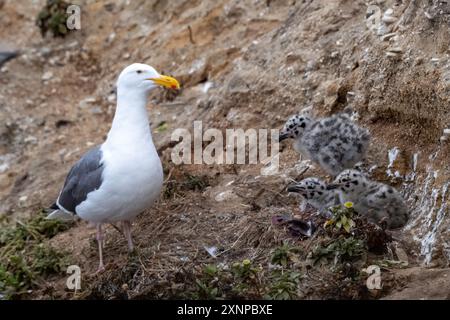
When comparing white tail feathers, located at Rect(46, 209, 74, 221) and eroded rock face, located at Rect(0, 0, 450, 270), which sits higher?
eroded rock face, located at Rect(0, 0, 450, 270)

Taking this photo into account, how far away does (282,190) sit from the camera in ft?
26.0

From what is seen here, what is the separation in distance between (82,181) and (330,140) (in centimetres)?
219

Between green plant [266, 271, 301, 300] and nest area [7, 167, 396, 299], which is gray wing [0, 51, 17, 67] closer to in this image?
nest area [7, 167, 396, 299]

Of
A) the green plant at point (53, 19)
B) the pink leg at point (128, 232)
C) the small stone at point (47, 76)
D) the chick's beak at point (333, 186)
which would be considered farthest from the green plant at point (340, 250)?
the green plant at point (53, 19)

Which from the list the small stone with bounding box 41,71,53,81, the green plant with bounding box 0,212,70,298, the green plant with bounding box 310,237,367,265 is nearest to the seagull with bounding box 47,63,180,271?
the green plant with bounding box 0,212,70,298

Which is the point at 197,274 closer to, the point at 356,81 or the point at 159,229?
the point at 159,229

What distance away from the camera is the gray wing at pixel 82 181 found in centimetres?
719

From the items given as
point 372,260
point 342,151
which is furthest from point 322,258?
point 342,151

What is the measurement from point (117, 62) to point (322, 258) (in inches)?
238

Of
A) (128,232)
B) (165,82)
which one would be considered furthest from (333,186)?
(128,232)

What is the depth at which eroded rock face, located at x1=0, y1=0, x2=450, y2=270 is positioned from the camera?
23.8 feet

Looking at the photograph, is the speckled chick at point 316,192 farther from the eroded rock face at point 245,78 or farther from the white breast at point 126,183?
the white breast at point 126,183

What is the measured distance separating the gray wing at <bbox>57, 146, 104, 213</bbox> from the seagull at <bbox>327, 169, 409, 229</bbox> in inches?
75.4

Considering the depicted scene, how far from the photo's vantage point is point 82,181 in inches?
291
